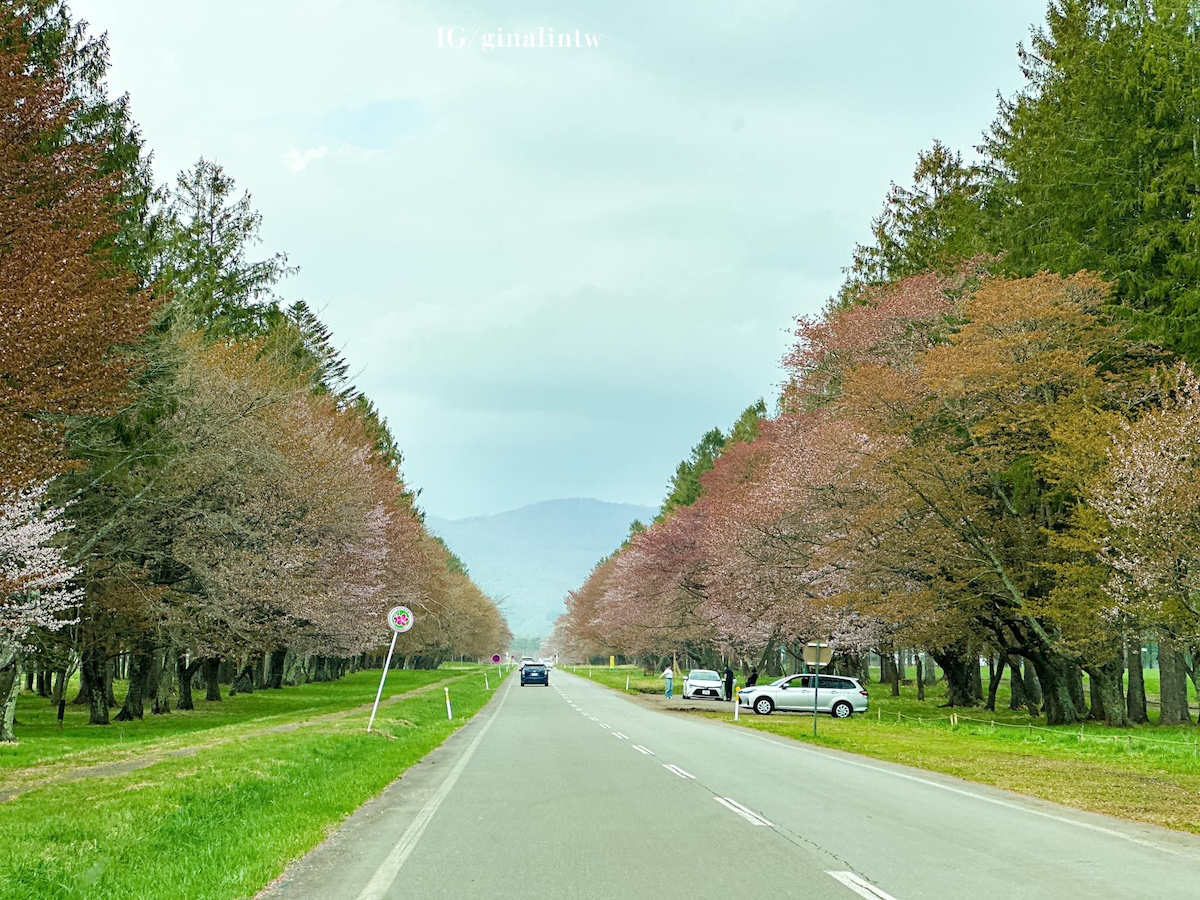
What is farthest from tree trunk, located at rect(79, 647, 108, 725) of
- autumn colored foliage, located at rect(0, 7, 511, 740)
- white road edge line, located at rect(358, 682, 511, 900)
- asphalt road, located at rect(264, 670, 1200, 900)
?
white road edge line, located at rect(358, 682, 511, 900)

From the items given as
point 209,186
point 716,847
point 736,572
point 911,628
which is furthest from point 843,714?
point 209,186

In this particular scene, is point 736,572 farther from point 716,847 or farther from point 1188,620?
point 716,847

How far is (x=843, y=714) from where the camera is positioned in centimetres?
3738

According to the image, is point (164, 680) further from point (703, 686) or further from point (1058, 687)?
point (1058, 687)

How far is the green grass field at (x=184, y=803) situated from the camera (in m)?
7.64

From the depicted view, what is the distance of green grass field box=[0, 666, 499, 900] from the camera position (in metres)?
7.64

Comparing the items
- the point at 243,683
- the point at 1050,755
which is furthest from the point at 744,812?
the point at 243,683

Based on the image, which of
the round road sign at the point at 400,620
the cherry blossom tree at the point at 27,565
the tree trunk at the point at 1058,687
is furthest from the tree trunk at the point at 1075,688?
the cherry blossom tree at the point at 27,565

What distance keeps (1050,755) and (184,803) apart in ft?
57.8

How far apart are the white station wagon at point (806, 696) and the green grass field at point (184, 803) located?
1631cm

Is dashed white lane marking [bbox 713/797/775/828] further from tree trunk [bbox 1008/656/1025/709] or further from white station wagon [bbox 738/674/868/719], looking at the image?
tree trunk [bbox 1008/656/1025/709]

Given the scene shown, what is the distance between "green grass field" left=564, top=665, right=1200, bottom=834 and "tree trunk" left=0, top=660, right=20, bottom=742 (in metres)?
19.9

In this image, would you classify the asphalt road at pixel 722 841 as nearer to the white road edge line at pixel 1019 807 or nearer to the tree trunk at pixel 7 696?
the white road edge line at pixel 1019 807

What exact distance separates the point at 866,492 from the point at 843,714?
8788mm
